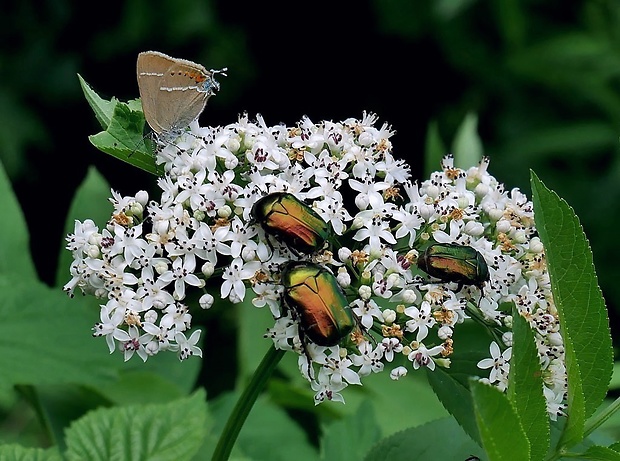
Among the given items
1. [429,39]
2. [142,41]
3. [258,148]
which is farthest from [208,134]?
[429,39]

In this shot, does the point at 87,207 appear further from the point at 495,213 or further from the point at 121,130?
the point at 495,213

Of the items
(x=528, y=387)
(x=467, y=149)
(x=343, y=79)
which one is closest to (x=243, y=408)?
(x=528, y=387)

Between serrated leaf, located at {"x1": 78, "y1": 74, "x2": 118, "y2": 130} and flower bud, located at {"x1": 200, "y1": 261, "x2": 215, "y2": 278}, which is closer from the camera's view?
flower bud, located at {"x1": 200, "y1": 261, "x2": 215, "y2": 278}

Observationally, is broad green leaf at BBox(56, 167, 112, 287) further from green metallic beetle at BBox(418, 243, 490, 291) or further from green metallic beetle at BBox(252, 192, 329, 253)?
green metallic beetle at BBox(418, 243, 490, 291)

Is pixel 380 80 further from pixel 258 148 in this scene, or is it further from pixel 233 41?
pixel 258 148

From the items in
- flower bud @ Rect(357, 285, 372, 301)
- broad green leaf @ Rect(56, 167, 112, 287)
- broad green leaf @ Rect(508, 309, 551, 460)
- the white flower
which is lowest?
broad green leaf @ Rect(508, 309, 551, 460)

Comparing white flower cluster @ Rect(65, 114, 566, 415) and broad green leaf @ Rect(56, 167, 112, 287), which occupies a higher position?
broad green leaf @ Rect(56, 167, 112, 287)

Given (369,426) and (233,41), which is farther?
(233,41)

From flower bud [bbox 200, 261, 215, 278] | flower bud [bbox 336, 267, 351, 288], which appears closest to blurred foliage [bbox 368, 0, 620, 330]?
flower bud [bbox 336, 267, 351, 288]
